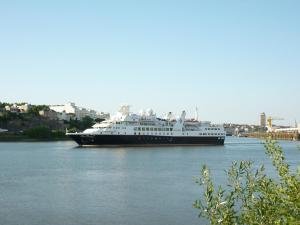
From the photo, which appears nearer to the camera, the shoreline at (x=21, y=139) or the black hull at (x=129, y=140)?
the black hull at (x=129, y=140)

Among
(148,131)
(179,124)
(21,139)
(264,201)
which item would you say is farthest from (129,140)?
(264,201)

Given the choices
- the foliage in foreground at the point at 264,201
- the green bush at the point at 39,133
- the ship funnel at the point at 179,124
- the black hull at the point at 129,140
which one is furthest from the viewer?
the green bush at the point at 39,133

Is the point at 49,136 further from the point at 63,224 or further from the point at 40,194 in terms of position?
the point at 63,224

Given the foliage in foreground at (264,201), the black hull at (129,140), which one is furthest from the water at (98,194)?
the black hull at (129,140)

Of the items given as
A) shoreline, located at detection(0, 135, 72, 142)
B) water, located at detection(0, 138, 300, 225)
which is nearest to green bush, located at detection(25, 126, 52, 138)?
shoreline, located at detection(0, 135, 72, 142)

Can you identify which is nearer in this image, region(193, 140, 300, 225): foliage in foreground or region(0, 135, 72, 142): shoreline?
region(193, 140, 300, 225): foliage in foreground

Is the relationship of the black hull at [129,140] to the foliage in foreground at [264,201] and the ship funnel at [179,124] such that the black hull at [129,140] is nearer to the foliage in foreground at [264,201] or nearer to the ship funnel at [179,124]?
the ship funnel at [179,124]

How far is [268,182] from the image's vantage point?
9.95 metres

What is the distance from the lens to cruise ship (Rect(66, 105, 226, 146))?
268 ft

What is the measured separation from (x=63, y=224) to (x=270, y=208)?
42.2 ft

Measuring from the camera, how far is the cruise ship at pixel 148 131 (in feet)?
268

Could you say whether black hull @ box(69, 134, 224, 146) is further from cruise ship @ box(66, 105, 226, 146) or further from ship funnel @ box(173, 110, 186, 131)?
ship funnel @ box(173, 110, 186, 131)

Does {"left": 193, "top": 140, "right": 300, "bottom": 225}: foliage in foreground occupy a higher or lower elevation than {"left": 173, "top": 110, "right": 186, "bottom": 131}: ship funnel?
lower

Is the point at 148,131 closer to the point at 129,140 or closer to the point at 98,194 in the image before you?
the point at 129,140
